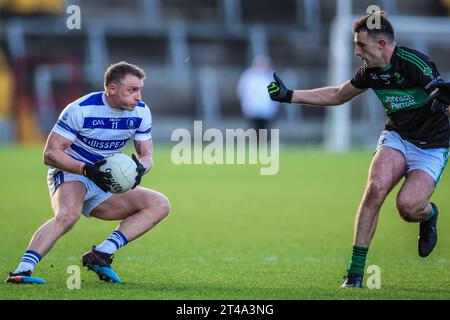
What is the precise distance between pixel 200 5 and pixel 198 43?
4.76ft

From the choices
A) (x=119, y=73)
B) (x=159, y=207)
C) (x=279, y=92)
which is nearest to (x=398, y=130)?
(x=279, y=92)

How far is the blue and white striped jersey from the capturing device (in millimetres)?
7438

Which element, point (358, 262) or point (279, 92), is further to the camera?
point (279, 92)

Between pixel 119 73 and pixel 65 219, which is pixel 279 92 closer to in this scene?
pixel 119 73

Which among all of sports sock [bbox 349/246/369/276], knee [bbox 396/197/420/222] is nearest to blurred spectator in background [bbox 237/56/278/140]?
knee [bbox 396/197/420/222]

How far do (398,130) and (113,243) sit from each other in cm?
251

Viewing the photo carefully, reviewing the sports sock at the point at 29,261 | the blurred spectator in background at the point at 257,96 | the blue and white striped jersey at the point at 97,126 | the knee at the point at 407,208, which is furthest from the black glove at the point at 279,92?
the blurred spectator in background at the point at 257,96

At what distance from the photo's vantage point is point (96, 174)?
726 centimetres

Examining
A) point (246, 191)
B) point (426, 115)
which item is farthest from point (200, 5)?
point (426, 115)

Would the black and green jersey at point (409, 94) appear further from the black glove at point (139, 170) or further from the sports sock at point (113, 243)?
the sports sock at point (113, 243)

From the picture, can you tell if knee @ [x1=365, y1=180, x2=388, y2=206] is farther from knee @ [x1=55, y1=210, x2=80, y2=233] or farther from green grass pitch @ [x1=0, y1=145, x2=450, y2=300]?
knee @ [x1=55, y1=210, x2=80, y2=233]

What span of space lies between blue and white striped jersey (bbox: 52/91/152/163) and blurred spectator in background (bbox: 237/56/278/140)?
57.9 ft

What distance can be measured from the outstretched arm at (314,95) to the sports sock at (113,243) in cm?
172

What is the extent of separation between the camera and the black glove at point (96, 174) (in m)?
7.26
